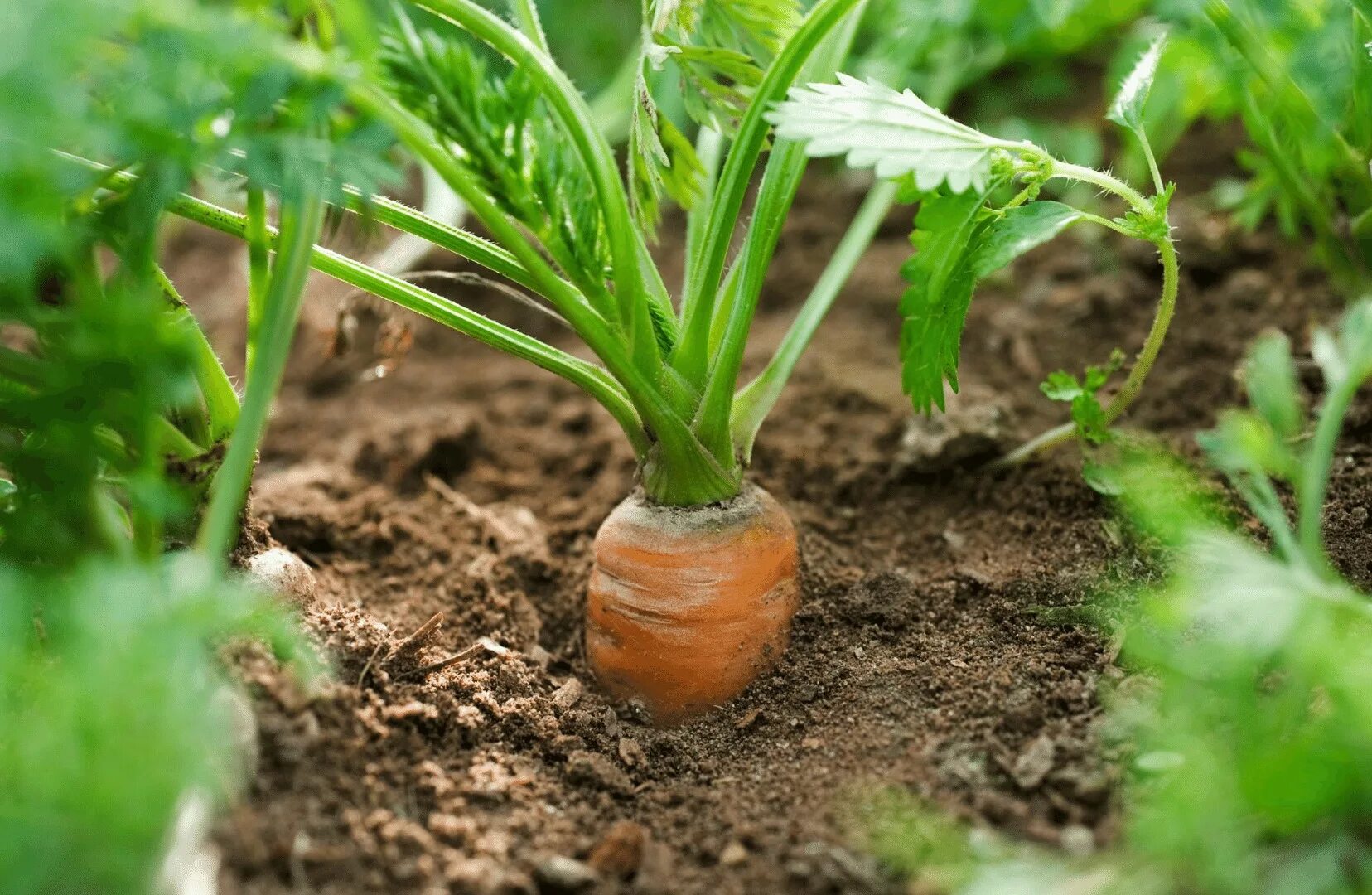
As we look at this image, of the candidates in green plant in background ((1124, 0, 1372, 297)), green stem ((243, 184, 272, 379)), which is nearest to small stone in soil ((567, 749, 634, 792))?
green stem ((243, 184, 272, 379))

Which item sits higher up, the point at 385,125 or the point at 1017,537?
the point at 385,125

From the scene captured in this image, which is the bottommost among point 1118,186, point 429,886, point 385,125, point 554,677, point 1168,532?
point 554,677

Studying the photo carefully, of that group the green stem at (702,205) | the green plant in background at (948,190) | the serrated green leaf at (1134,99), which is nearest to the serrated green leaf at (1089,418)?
the green plant in background at (948,190)

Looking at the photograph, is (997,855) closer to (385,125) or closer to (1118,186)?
(1118,186)

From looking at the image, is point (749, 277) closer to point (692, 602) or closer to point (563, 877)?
point (692, 602)

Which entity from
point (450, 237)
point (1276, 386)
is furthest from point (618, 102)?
point (1276, 386)

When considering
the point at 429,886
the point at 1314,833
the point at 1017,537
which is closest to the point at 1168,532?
the point at 1314,833

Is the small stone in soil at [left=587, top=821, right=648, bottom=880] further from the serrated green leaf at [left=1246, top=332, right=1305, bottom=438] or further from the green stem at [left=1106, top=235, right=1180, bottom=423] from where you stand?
the green stem at [left=1106, top=235, right=1180, bottom=423]
